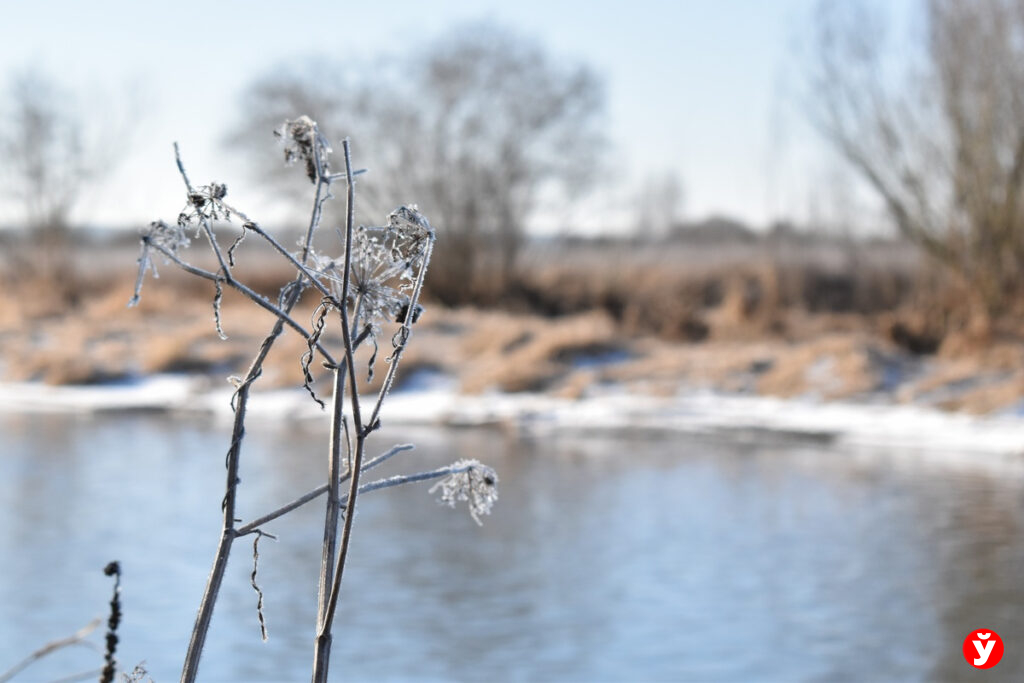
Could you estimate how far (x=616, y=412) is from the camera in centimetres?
1317

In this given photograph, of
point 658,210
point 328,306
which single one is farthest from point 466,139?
point 328,306

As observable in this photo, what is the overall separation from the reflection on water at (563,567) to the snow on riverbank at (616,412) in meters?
1.10

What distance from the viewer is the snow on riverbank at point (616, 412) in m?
11.6

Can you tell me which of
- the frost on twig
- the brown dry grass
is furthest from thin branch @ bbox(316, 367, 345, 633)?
the brown dry grass

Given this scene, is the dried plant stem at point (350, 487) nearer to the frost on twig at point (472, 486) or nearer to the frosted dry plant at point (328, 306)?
the frosted dry plant at point (328, 306)

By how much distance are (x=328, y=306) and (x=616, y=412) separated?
11.8 m

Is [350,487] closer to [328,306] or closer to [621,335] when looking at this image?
[328,306]

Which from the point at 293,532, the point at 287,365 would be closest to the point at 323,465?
the point at 293,532

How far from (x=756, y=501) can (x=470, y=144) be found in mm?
14645

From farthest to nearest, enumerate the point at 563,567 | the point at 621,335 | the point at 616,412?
the point at 621,335
the point at 616,412
the point at 563,567

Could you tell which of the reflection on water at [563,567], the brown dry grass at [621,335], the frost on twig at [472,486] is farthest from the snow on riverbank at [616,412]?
the frost on twig at [472,486]

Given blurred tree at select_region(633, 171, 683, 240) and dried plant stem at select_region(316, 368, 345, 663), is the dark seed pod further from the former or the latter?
blurred tree at select_region(633, 171, 683, 240)

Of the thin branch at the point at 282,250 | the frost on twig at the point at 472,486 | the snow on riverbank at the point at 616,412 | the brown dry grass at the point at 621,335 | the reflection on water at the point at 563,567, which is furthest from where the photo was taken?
the brown dry grass at the point at 621,335

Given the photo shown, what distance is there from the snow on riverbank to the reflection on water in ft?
3.62
